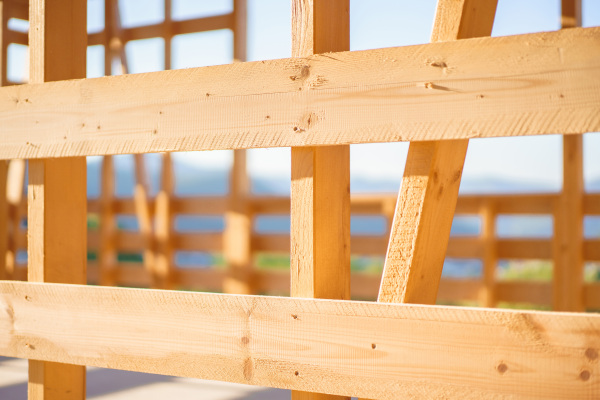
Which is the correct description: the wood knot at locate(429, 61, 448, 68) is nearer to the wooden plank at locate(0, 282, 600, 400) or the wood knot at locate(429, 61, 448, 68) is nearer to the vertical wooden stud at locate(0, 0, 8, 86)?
the wooden plank at locate(0, 282, 600, 400)

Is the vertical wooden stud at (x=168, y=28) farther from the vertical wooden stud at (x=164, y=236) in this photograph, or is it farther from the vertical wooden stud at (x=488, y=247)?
the vertical wooden stud at (x=488, y=247)

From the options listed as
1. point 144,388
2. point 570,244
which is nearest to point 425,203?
point 144,388

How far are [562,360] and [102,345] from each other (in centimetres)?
100

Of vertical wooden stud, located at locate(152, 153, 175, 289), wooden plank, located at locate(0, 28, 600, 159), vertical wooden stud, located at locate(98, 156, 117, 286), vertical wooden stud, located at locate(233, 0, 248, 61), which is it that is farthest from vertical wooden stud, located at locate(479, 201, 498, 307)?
wooden plank, located at locate(0, 28, 600, 159)

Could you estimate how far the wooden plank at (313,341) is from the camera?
3.64 feet

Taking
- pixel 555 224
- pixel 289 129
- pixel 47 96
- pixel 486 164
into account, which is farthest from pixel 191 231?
pixel 486 164

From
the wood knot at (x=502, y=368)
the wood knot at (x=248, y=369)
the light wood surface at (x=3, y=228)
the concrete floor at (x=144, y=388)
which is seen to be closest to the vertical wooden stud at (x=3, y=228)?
the light wood surface at (x=3, y=228)

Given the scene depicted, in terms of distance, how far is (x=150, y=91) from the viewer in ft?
4.91

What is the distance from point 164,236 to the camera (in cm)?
561

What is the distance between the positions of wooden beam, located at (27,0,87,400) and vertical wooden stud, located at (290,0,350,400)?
2.37 ft

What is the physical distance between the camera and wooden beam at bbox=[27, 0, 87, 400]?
Answer: 1723 millimetres

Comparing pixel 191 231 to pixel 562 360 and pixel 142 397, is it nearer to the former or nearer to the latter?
pixel 142 397

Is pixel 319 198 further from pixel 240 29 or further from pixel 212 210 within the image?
pixel 212 210

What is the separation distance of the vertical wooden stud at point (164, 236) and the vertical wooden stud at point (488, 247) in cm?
255
